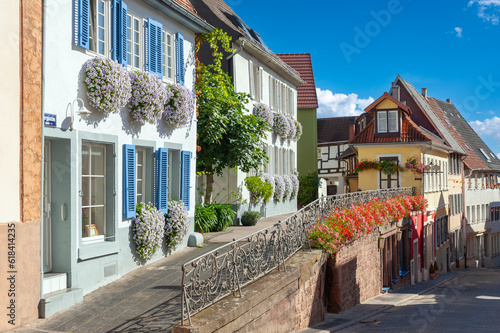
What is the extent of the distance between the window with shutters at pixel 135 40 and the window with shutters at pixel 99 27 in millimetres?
893

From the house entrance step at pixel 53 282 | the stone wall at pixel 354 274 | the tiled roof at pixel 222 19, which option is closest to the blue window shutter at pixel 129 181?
the house entrance step at pixel 53 282

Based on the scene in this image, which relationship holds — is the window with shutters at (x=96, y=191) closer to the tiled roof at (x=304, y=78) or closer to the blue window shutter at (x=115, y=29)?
the blue window shutter at (x=115, y=29)

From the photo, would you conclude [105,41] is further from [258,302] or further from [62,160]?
[258,302]

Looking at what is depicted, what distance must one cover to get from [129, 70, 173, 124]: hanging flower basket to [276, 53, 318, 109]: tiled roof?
81.3 ft

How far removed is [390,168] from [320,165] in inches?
899

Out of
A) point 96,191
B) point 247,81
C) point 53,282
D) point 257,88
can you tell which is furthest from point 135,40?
point 257,88

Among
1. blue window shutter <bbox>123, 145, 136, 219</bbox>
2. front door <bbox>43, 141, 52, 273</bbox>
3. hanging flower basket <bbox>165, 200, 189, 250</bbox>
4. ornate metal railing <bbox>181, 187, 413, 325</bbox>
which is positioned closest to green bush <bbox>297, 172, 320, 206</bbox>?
ornate metal railing <bbox>181, 187, 413, 325</bbox>

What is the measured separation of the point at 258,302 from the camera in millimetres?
8797

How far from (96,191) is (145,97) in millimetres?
2001

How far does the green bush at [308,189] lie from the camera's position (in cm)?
2952

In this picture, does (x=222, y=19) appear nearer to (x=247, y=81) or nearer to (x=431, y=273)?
(x=247, y=81)

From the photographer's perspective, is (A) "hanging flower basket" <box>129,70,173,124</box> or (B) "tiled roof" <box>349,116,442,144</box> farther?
(B) "tiled roof" <box>349,116,442,144</box>

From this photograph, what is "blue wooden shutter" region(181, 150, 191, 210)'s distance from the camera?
13.0 meters

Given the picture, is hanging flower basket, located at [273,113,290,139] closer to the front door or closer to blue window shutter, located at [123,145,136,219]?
blue window shutter, located at [123,145,136,219]
